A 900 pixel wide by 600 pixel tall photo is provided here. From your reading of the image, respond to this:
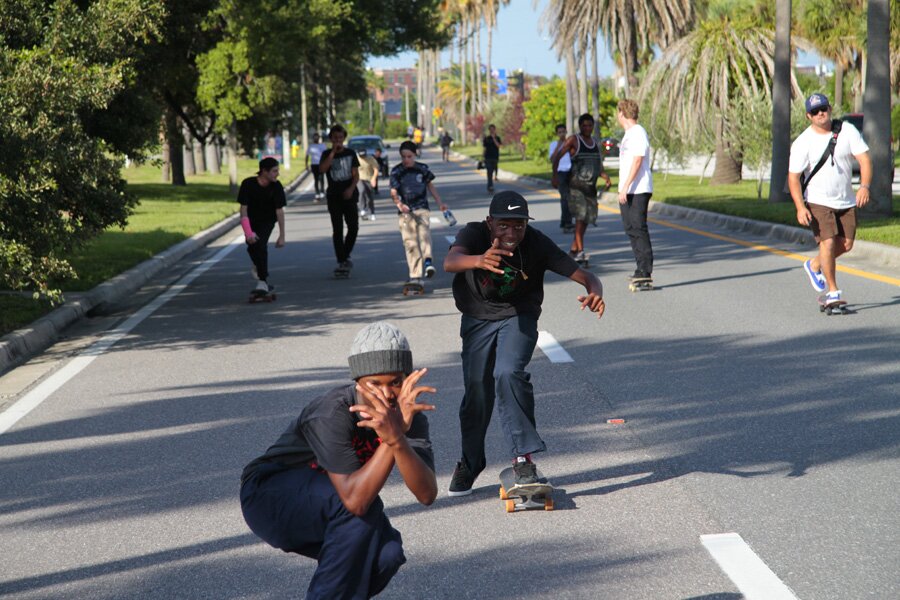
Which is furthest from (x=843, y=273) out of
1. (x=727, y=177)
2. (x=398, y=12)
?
(x=398, y=12)

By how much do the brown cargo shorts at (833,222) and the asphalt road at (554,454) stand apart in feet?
2.33

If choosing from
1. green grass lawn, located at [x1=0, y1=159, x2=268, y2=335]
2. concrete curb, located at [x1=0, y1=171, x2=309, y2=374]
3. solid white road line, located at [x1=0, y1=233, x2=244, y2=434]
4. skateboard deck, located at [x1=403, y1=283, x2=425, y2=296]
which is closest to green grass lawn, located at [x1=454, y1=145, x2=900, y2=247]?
skateboard deck, located at [x1=403, y1=283, x2=425, y2=296]

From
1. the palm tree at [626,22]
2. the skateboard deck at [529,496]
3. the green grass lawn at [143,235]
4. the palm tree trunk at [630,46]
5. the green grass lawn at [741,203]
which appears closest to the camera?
the skateboard deck at [529,496]

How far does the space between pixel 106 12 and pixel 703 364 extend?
7.01 m

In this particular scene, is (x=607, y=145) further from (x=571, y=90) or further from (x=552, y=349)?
(x=571, y=90)

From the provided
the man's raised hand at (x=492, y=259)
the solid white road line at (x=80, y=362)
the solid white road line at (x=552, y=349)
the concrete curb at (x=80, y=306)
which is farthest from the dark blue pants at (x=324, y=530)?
the concrete curb at (x=80, y=306)

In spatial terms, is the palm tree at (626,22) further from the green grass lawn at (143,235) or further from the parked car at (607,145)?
the green grass lawn at (143,235)

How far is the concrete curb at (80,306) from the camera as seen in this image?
10.3 m

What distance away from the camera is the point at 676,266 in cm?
1573

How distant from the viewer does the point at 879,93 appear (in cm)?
1852

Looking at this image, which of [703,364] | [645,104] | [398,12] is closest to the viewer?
[703,364]

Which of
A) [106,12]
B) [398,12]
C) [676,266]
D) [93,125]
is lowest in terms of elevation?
[676,266]

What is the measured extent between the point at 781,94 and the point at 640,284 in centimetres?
1209

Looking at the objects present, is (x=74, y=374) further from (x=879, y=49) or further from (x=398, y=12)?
(x=398, y=12)
